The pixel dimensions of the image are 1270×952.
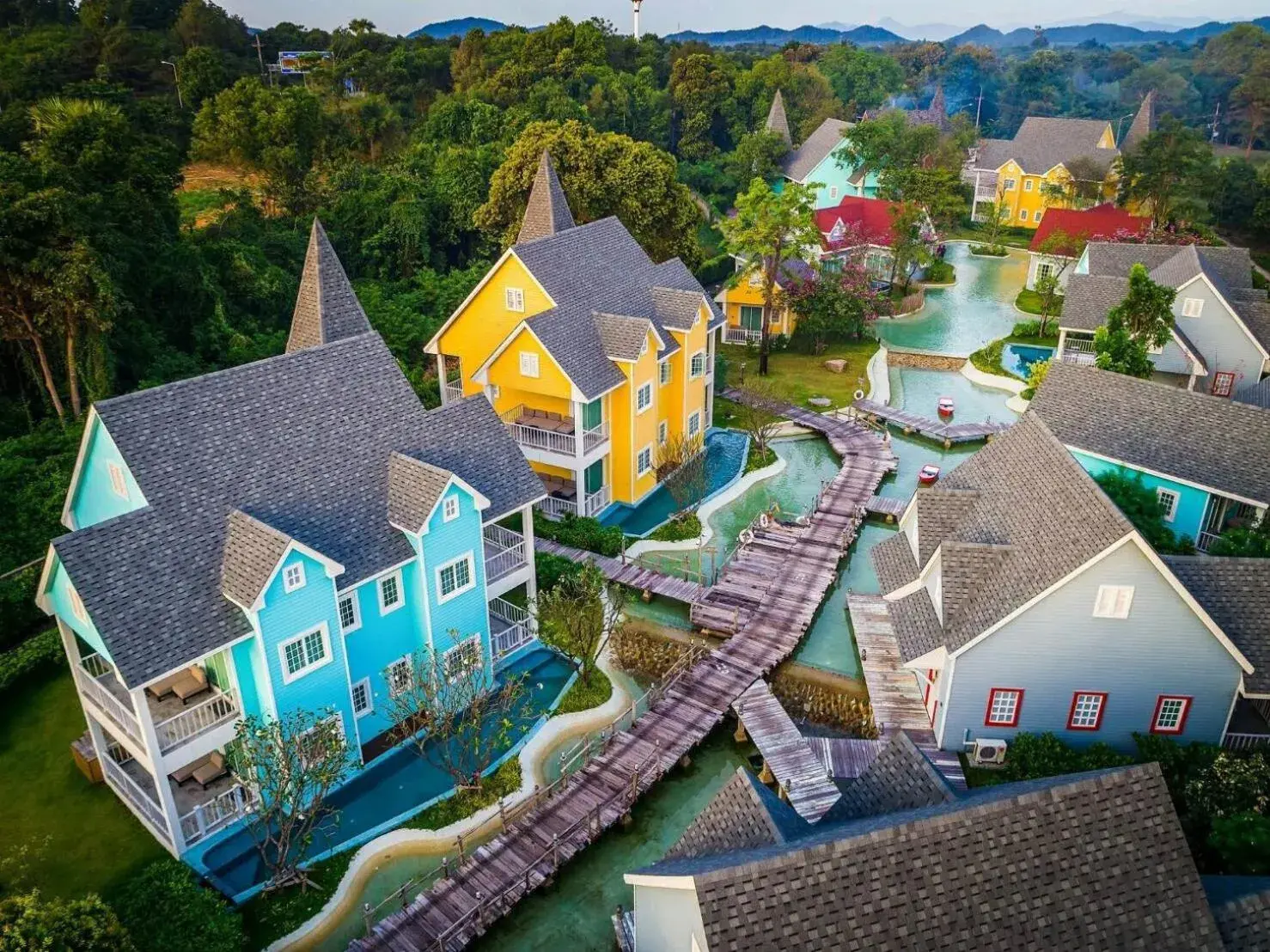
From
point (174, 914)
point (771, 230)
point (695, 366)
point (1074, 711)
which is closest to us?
point (174, 914)

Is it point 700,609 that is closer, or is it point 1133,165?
point 700,609

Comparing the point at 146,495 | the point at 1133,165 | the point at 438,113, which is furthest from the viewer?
the point at 1133,165

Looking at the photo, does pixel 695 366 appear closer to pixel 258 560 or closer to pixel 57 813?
pixel 258 560

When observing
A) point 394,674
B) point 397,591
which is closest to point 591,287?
point 397,591

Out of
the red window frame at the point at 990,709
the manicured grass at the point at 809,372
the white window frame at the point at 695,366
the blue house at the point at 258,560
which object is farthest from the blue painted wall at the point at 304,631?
the manicured grass at the point at 809,372

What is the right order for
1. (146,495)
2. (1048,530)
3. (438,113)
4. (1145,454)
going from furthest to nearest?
(438,113)
(1145,454)
(1048,530)
(146,495)

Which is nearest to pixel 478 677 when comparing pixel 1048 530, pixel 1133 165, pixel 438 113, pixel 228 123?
pixel 1048 530

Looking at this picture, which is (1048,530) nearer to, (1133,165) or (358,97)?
(1133,165)

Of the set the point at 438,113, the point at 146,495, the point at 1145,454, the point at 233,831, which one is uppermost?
the point at 438,113
